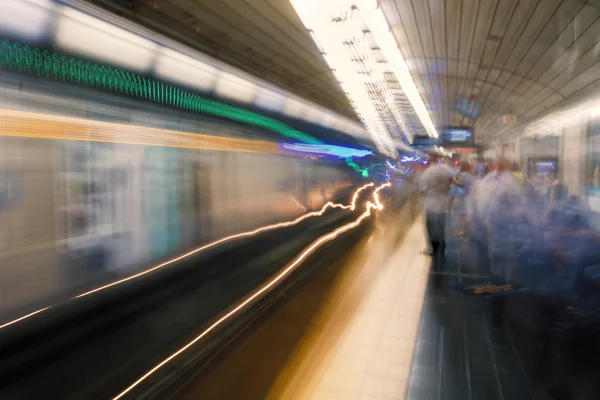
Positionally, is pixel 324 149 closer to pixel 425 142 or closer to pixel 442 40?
pixel 442 40

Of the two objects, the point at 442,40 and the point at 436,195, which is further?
the point at 442,40

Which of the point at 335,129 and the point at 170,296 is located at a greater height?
the point at 335,129

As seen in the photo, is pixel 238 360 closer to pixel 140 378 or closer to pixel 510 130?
pixel 140 378

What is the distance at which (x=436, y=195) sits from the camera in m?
7.73

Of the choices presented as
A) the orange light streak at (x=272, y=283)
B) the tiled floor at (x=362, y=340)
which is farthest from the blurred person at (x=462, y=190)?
the tiled floor at (x=362, y=340)

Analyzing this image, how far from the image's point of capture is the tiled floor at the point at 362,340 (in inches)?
134

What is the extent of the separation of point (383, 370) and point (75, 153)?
99.3 inches

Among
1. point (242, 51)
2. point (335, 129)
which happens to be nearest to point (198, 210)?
point (242, 51)

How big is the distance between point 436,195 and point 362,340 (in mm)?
3876

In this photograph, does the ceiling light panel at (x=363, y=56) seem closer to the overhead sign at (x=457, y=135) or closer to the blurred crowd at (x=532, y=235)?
the overhead sign at (x=457, y=135)

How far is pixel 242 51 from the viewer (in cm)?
753

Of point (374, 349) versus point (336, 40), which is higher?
point (336, 40)

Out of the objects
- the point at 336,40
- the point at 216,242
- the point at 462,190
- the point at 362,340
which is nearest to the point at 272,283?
the point at 216,242

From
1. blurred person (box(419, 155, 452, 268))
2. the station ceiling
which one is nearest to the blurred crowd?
blurred person (box(419, 155, 452, 268))
